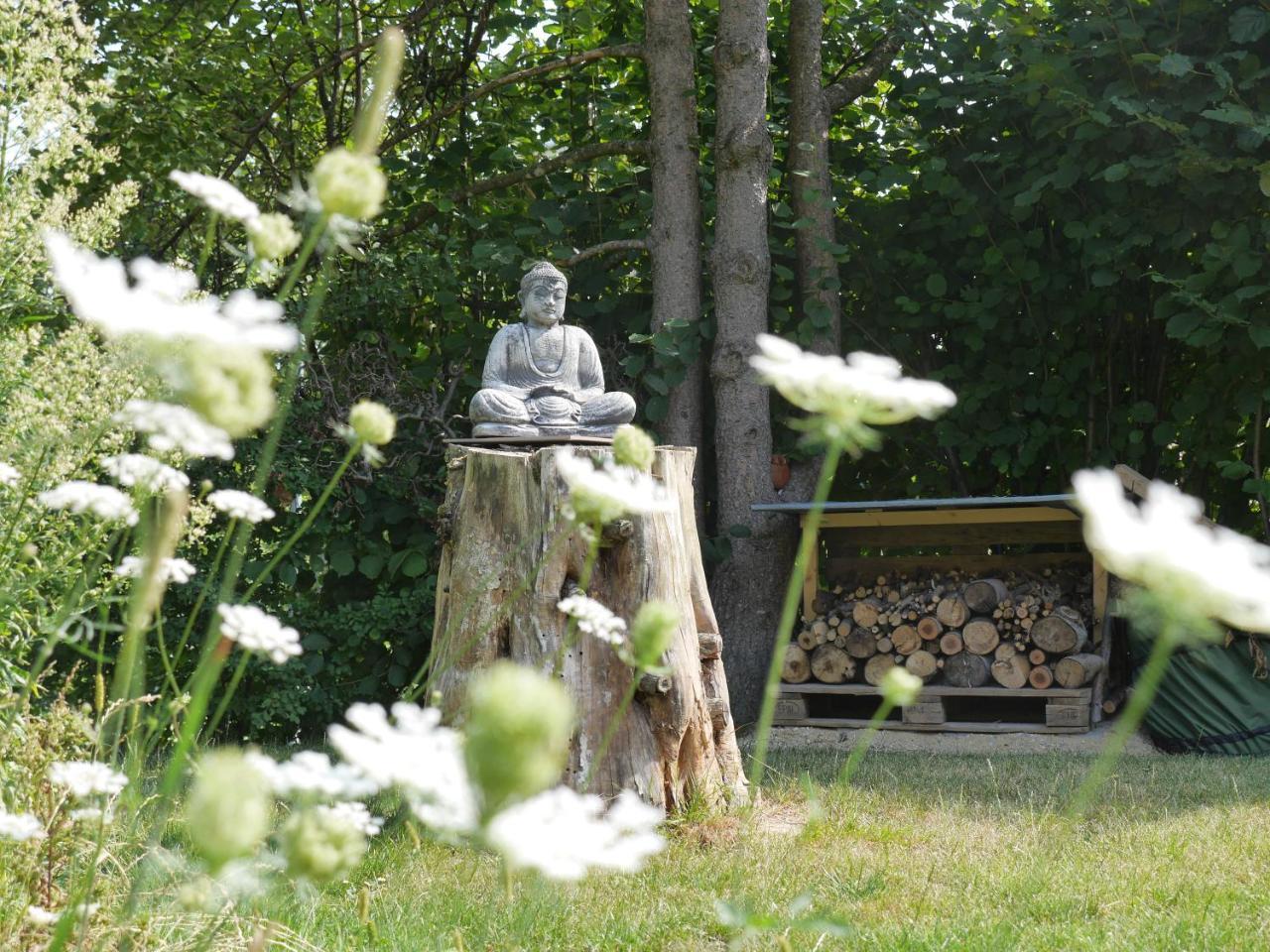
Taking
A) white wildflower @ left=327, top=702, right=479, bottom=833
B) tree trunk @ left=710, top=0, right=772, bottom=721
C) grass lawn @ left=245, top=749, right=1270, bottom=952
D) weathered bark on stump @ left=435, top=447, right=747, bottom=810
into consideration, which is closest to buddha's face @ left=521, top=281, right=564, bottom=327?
tree trunk @ left=710, top=0, right=772, bottom=721

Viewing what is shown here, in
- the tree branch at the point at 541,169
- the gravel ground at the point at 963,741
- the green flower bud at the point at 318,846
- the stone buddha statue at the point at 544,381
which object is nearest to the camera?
the green flower bud at the point at 318,846

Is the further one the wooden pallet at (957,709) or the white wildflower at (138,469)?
the wooden pallet at (957,709)

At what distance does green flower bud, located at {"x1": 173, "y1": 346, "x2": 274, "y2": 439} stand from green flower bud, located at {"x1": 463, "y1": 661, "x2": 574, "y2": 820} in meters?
0.21

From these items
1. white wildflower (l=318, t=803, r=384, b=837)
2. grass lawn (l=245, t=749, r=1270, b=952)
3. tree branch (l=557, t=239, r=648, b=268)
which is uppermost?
Result: tree branch (l=557, t=239, r=648, b=268)

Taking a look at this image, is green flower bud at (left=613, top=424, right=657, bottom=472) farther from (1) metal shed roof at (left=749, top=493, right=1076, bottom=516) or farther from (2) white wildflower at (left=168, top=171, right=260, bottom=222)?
(1) metal shed roof at (left=749, top=493, right=1076, bottom=516)

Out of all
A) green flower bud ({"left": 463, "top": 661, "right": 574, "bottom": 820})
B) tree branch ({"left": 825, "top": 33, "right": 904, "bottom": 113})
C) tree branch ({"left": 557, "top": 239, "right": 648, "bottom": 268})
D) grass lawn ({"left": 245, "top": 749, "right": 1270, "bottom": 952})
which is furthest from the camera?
tree branch ({"left": 825, "top": 33, "right": 904, "bottom": 113})

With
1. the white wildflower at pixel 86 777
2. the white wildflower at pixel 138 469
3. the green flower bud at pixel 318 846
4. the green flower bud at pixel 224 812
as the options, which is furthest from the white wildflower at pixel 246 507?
the green flower bud at pixel 224 812

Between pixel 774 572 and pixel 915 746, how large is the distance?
114 centimetres

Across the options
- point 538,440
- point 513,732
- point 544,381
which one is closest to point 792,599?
point 513,732

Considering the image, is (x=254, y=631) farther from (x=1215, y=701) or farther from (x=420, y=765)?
(x=1215, y=701)

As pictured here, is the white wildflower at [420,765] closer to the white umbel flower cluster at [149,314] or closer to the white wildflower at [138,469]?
the white umbel flower cluster at [149,314]

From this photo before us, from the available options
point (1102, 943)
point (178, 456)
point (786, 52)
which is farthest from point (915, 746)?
point (178, 456)

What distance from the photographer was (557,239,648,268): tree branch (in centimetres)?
675

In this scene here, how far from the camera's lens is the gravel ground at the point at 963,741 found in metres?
5.93
